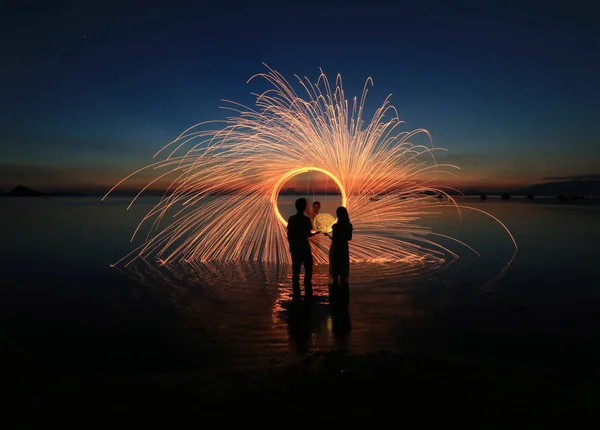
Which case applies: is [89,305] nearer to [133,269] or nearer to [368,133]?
[133,269]

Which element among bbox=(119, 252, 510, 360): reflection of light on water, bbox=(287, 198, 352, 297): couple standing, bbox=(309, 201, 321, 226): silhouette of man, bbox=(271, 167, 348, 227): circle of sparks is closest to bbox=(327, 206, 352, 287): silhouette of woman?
bbox=(287, 198, 352, 297): couple standing

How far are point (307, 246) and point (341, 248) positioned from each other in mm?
854

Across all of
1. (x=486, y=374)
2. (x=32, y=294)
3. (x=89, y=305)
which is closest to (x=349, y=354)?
(x=486, y=374)

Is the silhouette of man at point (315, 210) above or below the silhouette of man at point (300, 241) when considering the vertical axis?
above

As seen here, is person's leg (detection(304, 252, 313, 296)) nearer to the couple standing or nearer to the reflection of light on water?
the couple standing

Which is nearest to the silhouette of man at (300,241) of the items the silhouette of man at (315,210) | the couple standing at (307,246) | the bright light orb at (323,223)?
the couple standing at (307,246)

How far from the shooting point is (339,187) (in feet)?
42.2

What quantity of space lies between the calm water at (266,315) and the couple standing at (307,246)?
429mm

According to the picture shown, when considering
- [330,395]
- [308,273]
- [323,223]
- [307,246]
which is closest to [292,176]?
[323,223]

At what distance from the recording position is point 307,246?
938 centimetres

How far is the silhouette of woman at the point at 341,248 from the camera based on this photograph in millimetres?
9828

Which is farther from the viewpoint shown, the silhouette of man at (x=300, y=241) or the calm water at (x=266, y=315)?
the silhouette of man at (x=300, y=241)

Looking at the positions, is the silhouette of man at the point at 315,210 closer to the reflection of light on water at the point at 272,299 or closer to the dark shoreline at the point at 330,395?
the reflection of light on water at the point at 272,299

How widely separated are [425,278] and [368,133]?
427 cm
